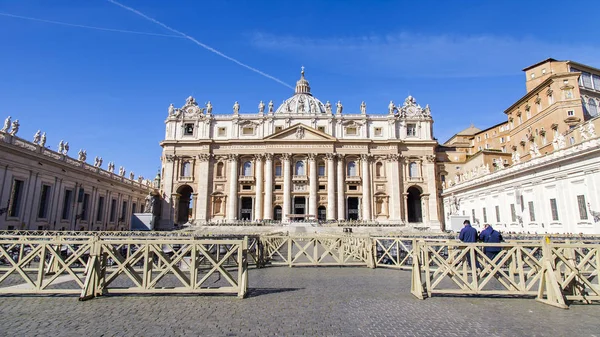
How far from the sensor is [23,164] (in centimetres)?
2928

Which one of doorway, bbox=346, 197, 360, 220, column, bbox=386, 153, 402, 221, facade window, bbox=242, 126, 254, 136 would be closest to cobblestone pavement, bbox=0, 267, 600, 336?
column, bbox=386, 153, 402, 221

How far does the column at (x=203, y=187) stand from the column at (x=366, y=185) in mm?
24965

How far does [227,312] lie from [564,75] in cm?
4716

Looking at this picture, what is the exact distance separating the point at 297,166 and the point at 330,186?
6.56 meters

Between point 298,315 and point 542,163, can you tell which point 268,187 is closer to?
point 542,163

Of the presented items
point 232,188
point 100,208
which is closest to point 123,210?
point 100,208

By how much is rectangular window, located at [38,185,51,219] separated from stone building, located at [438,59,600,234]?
42.0 metres

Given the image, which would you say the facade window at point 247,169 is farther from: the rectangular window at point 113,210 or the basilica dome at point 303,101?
the basilica dome at point 303,101

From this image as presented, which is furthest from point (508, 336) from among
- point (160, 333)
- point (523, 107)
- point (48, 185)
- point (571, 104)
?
point (523, 107)

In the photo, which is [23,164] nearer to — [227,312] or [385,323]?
[227,312]

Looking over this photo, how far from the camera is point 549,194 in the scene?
30188mm

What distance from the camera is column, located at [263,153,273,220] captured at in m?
56.0

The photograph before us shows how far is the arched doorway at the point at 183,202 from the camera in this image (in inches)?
2318

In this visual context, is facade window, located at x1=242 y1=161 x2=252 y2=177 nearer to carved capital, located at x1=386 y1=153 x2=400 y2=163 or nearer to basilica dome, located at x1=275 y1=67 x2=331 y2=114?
basilica dome, located at x1=275 y1=67 x2=331 y2=114
